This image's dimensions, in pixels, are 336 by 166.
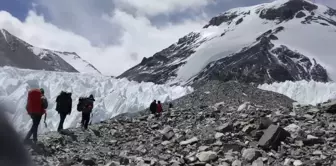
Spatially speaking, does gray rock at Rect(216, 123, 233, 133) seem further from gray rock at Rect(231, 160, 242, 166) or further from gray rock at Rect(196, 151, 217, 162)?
gray rock at Rect(231, 160, 242, 166)

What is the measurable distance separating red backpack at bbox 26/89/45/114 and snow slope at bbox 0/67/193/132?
119ft

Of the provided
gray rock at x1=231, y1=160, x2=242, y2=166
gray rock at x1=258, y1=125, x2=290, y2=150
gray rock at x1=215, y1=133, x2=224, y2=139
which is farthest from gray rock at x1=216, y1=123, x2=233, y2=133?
gray rock at x1=231, y1=160, x2=242, y2=166

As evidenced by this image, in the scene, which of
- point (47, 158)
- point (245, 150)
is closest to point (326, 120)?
point (245, 150)

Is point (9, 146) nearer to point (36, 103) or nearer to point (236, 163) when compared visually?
point (236, 163)

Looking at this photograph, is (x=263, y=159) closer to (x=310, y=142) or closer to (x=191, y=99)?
(x=310, y=142)

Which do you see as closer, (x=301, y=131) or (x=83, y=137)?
(x=301, y=131)

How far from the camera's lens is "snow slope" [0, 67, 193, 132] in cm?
5009

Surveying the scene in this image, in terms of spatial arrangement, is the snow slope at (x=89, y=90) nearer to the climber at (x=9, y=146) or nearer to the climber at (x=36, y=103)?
the climber at (x=36, y=103)

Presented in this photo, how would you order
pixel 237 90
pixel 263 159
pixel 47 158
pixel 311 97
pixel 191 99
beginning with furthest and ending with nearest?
pixel 311 97 < pixel 237 90 < pixel 191 99 < pixel 47 158 < pixel 263 159

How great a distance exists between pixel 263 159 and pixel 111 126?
7.08 m

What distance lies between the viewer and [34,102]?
9.80 m

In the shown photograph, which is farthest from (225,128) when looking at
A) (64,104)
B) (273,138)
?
(64,104)

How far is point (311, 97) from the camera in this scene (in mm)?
72000

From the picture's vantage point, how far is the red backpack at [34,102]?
979 cm
